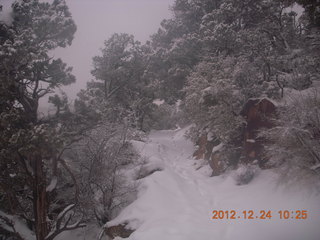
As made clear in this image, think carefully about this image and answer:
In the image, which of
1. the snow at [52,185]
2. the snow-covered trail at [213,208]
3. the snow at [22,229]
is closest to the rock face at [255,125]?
the snow-covered trail at [213,208]

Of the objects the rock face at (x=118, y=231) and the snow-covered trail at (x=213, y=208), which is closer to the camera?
the snow-covered trail at (x=213, y=208)

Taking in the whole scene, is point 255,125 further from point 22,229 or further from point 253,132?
point 22,229

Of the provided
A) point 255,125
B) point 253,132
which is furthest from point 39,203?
point 255,125

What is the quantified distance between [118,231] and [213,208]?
3.47 m

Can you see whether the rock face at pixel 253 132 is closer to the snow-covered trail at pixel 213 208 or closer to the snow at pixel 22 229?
the snow-covered trail at pixel 213 208

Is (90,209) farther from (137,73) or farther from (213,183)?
(137,73)

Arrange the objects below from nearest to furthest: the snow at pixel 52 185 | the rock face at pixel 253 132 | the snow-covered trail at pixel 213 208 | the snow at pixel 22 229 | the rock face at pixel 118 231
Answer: the snow-covered trail at pixel 213 208 → the rock face at pixel 118 231 → the snow at pixel 52 185 → the snow at pixel 22 229 → the rock face at pixel 253 132

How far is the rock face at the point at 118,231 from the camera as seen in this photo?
731 centimetres

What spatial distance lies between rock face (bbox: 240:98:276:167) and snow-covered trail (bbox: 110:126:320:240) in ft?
3.33

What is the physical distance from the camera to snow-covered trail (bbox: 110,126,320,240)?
17.5 ft

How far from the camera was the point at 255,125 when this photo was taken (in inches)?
394
